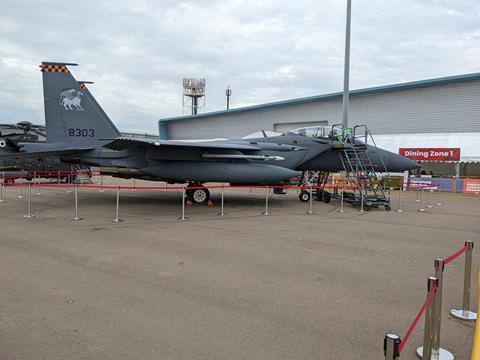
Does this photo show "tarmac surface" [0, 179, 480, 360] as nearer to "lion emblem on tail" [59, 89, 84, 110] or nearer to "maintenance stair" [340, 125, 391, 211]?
"maintenance stair" [340, 125, 391, 211]

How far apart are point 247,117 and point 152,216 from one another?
33.8 metres

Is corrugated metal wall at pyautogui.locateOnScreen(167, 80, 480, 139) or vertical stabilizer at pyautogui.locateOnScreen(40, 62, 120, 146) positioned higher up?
corrugated metal wall at pyautogui.locateOnScreen(167, 80, 480, 139)

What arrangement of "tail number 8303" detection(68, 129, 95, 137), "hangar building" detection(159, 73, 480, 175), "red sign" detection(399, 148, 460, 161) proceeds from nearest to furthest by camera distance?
"tail number 8303" detection(68, 129, 95, 137) → "red sign" detection(399, 148, 460, 161) → "hangar building" detection(159, 73, 480, 175)

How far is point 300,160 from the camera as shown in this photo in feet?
42.1

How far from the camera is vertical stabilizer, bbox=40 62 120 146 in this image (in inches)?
444

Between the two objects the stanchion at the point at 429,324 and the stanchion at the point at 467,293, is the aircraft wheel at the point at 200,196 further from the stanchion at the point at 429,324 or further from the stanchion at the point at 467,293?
the stanchion at the point at 429,324

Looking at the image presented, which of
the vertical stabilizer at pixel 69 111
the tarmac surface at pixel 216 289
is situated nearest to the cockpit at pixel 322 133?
the tarmac surface at pixel 216 289

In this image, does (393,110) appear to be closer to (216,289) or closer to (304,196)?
(304,196)

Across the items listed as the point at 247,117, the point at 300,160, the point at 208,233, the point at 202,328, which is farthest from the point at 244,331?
the point at 247,117

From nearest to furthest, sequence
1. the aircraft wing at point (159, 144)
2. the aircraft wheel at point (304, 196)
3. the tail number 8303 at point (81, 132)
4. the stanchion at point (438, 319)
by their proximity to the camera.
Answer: the stanchion at point (438, 319)
the aircraft wing at point (159, 144)
the tail number 8303 at point (81, 132)
the aircraft wheel at point (304, 196)

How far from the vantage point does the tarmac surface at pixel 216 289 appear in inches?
122

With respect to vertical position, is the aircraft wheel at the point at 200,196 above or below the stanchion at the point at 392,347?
below

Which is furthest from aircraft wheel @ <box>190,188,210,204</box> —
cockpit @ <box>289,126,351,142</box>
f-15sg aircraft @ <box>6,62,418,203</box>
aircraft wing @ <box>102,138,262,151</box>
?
cockpit @ <box>289,126,351,142</box>

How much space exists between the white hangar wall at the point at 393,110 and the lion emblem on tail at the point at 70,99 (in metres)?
26.2
